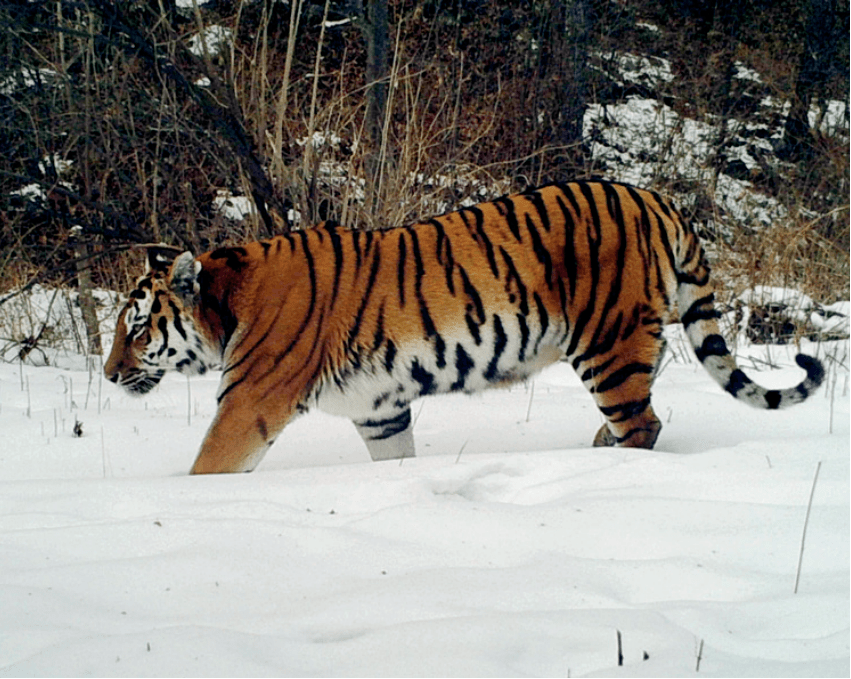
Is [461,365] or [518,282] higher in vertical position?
[518,282]

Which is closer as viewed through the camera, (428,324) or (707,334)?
(428,324)

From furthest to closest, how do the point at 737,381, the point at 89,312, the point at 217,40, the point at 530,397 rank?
the point at 89,312 < the point at 217,40 < the point at 530,397 < the point at 737,381

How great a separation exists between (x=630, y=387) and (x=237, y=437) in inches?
65.2

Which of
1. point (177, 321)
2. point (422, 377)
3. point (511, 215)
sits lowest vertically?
point (422, 377)

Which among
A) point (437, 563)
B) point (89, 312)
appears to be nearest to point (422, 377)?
point (437, 563)

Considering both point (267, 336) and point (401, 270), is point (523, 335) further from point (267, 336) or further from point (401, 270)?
point (267, 336)

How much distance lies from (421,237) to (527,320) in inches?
23.5

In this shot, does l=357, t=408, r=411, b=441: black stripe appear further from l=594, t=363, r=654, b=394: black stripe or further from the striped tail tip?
the striped tail tip

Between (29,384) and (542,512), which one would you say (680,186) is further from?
(542,512)

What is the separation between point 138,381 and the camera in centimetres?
419

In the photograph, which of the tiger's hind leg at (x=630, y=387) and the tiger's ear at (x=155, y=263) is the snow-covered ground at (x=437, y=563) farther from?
the tiger's ear at (x=155, y=263)

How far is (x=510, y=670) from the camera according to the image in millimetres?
1920

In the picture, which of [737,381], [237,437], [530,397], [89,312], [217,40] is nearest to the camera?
[237,437]

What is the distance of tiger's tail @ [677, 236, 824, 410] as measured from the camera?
162 inches
